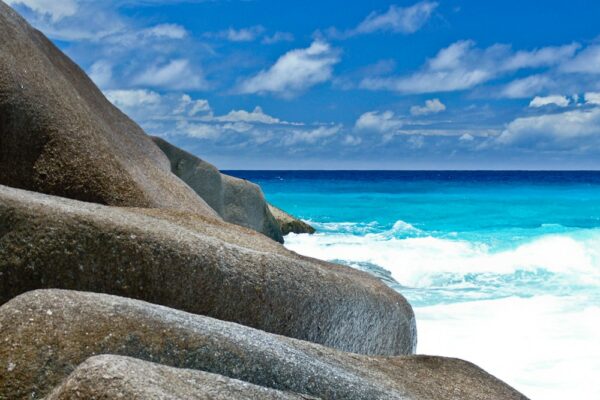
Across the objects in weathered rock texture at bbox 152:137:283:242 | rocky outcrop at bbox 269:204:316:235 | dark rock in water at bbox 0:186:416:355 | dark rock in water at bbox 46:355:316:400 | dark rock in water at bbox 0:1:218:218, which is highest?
rocky outcrop at bbox 269:204:316:235

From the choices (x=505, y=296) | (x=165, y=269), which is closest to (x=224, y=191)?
(x=505, y=296)

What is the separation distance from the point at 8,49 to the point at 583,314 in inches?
306

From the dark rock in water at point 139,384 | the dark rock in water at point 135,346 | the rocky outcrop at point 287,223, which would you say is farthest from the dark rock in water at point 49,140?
the rocky outcrop at point 287,223

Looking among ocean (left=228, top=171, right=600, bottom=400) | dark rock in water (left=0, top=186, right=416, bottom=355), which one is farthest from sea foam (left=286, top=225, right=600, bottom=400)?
dark rock in water (left=0, top=186, right=416, bottom=355)

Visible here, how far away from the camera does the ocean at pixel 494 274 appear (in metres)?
7.64

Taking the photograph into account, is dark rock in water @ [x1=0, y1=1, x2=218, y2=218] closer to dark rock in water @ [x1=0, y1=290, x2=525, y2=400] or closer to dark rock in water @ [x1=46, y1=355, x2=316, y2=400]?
dark rock in water @ [x1=0, y1=290, x2=525, y2=400]

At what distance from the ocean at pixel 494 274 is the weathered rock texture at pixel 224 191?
1.90 metres

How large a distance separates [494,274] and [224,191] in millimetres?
5203

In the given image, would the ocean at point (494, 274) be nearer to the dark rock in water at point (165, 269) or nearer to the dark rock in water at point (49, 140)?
the dark rock in water at point (165, 269)

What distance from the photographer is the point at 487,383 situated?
3.32 metres

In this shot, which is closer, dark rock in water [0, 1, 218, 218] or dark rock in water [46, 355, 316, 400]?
dark rock in water [46, 355, 316, 400]

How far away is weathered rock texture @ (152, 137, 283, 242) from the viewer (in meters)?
9.48

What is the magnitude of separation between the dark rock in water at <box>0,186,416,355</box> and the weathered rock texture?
5.45 metres

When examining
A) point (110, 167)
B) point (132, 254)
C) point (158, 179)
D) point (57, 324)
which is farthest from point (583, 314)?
point (57, 324)
